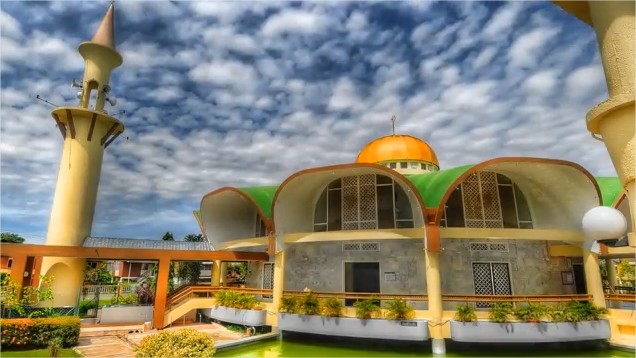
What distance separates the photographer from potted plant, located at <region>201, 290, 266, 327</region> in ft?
51.0

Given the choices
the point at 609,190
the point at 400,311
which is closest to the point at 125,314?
the point at 400,311

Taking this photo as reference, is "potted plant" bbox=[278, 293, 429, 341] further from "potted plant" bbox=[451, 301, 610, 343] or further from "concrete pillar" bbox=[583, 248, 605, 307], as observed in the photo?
"concrete pillar" bbox=[583, 248, 605, 307]

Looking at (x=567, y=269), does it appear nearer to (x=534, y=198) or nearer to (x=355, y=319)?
(x=534, y=198)

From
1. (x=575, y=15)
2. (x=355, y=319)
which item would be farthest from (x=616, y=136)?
(x=355, y=319)

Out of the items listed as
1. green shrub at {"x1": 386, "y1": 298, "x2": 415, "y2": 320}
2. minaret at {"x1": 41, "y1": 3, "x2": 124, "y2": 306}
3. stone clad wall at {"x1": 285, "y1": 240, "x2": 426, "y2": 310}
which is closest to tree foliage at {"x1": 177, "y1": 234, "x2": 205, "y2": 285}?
minaret at {"x1": 41, "y1": 3, "x2": 124, "y2": 306}

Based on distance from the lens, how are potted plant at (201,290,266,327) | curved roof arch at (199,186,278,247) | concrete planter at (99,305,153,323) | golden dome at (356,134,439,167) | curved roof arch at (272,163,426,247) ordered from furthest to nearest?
golden dome at (356,134,439,167), curved roof arch at (199,186,278,247), concrete planter at (99,305,153,323), potted plant at (201,290,266,327), curved roof arch at (272,163,426,247)

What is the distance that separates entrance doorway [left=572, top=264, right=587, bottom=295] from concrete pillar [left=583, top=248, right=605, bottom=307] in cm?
197

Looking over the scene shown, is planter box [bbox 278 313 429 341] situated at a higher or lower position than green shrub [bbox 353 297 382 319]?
lower

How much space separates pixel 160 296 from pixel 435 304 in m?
11.8

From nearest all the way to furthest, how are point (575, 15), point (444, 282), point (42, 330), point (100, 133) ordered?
1. point (575, 15)
2. point (42, 330)
3. point (444, 282)
4. point (100, 133)

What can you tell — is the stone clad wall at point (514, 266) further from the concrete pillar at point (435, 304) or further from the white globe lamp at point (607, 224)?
the white globe lamp at point (607, 224)

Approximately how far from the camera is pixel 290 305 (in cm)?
1484

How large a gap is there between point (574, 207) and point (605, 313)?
14.0ft

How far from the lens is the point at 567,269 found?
15750 mm
